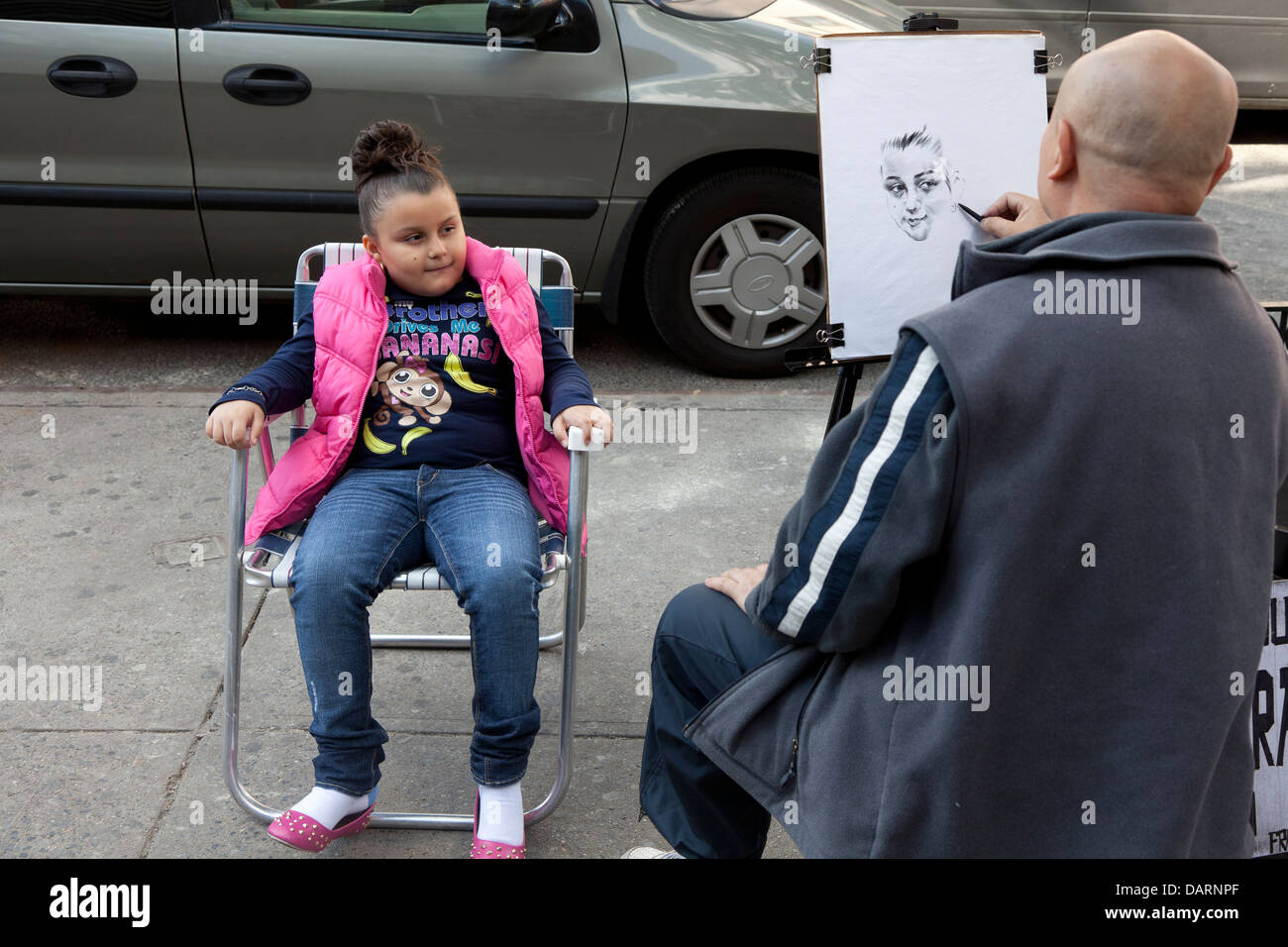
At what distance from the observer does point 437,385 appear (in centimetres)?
264

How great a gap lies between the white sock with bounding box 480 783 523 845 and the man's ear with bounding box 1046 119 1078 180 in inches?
57.8

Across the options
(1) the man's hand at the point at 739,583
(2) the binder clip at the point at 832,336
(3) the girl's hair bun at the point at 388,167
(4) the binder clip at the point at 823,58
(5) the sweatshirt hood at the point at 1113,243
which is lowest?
(1) the man's hand at the point at 739,583

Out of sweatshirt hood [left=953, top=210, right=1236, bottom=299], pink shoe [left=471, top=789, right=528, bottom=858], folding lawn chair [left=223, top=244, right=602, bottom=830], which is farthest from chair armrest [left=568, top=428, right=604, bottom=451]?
sweatshirt hood [left=953, top=210, right=1236, bottom=299]

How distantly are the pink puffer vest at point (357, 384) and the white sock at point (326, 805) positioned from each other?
1.70 feet

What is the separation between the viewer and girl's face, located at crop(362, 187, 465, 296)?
98.8 inches

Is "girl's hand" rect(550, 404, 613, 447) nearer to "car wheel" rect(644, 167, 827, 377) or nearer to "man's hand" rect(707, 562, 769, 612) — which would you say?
"man's hand" rect(707, 562, 769, 612)

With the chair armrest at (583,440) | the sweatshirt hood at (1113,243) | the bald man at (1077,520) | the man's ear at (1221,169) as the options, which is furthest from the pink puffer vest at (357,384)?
the man's ear at (1221,169)

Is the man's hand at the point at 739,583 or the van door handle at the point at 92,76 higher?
the van door handle at the point at 92,76

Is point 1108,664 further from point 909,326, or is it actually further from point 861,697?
point 909,326

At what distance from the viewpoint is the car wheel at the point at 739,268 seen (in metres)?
4.41

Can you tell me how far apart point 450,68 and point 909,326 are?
307 cm

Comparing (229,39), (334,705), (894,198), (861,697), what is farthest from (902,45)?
(229,39)

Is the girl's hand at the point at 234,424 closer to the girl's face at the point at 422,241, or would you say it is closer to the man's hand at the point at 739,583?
the girl's face at the point at 422,241

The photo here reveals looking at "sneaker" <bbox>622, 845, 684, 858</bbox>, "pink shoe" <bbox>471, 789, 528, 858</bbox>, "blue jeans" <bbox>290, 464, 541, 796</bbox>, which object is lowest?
"sneaker" <bbox>622, 845, 684, 858</bbox>
